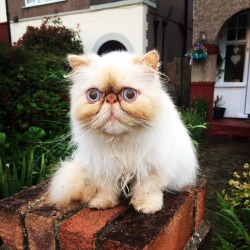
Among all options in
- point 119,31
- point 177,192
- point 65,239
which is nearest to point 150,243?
point 65,239

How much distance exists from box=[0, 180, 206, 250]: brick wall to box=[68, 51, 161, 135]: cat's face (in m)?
0.34

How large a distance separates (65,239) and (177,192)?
1.86 ft

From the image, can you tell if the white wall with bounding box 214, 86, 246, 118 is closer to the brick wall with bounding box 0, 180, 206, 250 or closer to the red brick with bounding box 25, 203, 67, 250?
the brick wall with bounding box 0, 180, 206, 250

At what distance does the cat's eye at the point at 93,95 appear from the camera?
40.2 inches

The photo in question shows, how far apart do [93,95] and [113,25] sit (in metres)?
7.86

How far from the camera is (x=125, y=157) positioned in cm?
108

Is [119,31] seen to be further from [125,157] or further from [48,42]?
[125,157]

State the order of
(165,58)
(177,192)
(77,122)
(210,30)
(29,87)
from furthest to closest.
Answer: (165,58) → (210,30) → (29,87) → (177,192) → (77,122)

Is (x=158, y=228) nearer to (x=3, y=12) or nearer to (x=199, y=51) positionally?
(x=199, y=51)

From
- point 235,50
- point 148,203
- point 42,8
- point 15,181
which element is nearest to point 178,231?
point 148,203

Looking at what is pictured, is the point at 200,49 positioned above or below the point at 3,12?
below

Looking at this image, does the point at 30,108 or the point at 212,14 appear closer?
the point at 30,108

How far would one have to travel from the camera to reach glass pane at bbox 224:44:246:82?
22.7 ft

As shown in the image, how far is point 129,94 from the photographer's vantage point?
1.00 m
